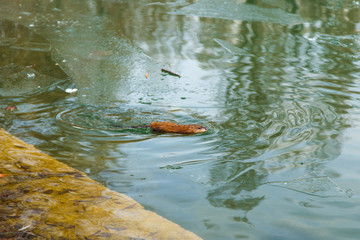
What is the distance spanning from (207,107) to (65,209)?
2.04m

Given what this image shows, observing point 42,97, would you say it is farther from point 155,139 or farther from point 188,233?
point 188,233

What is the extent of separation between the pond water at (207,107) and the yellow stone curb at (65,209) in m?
0.17

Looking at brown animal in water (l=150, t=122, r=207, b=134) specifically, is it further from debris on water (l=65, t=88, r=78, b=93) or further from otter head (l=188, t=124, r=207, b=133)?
debris on water (l=65, t=88, r=78, b=93)

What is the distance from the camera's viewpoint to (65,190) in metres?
2.25

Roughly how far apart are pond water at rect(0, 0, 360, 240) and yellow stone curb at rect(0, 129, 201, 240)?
0.57 feet

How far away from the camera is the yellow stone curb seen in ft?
6.15

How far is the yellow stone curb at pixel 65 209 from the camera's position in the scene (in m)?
1.87

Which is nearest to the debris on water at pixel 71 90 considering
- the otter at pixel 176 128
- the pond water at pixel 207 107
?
the pond water at pixel 207 107

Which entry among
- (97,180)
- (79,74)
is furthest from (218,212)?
(79,74)

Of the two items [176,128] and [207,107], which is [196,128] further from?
[207,107]

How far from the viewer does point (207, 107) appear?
3.84 meters

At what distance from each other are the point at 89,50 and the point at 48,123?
217 cm

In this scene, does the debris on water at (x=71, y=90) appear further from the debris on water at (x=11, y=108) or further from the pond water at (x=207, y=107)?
the debris on water at (x=11, y=108)

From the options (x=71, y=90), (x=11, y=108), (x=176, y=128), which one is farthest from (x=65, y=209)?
(x=71, y=90)
